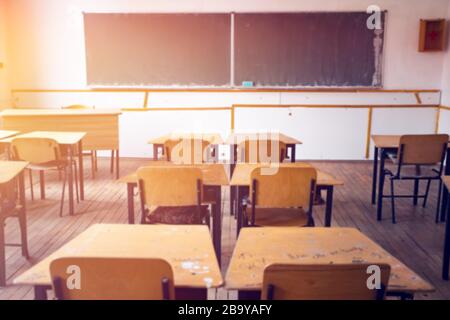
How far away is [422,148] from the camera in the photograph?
A: 14.7 feet

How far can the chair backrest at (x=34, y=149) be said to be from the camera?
4578mm

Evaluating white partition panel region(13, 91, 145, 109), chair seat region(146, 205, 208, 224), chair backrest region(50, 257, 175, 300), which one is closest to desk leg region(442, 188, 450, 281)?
chair seat region(146, 205, 208, 224)

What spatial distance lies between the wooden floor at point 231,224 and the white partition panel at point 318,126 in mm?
1312

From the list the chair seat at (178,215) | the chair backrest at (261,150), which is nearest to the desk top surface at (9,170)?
the chair seat at (178,215)

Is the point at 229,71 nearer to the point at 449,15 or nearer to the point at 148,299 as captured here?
the point at 449,15

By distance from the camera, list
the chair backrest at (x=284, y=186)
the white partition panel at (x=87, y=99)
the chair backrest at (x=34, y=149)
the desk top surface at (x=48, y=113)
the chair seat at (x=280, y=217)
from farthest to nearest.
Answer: the white partition panel at (x=87, y=99) → the desk top surface at (x=48, y=113) → the chair backrest at (x=34, y=149) → the chair seat at (x=280, y=217) → the chair backrest at (x=284, y=186)

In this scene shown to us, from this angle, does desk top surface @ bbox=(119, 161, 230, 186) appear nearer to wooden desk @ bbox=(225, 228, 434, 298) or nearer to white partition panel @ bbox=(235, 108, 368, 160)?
wooden desk @ bbox=(225, 228, 434, 298)

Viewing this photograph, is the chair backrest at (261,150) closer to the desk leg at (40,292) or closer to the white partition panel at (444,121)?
the desk leg at (40,292)

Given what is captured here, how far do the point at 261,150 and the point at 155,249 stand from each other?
8.75ft

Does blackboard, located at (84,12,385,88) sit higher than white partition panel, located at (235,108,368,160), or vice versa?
blackboard, located at (84,12,385,88)

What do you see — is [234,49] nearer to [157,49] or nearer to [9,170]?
[157,49]

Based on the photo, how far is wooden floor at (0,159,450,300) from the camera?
3502 mm

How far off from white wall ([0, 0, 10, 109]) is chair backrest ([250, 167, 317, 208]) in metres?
5.91

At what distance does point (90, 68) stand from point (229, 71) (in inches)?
88.4
